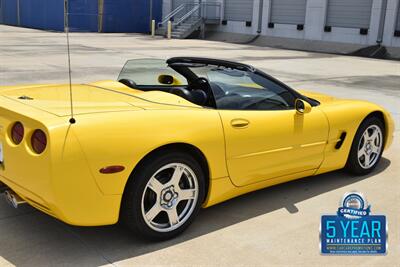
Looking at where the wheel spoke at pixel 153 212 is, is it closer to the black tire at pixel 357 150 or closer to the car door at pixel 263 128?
the car door at pixel 263 128

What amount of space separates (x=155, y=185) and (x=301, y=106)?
1.53 metres

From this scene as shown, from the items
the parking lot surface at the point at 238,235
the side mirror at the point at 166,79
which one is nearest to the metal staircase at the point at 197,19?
the side mirror at the point at 166,79

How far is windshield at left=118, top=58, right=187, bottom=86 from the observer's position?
4544 millimetres

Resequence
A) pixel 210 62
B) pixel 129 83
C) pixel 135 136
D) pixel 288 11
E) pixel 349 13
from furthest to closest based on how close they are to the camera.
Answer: pixel 288 11 → pixel 349 13 → pixel 129 83 → pixel 210 62 → pixel 135 136

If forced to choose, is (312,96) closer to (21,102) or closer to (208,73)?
(208,73)

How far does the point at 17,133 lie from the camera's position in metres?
3.10

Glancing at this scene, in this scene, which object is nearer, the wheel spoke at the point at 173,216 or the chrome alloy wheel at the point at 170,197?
the chrome alloy wheel at the point at 170,197

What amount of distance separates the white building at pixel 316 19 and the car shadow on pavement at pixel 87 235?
23206 mm

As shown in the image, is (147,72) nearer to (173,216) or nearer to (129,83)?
(129,83)

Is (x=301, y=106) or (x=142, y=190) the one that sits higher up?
(x=301, y=106)

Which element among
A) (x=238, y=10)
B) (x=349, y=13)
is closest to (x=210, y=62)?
(x=349, y=13)

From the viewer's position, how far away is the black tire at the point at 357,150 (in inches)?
183

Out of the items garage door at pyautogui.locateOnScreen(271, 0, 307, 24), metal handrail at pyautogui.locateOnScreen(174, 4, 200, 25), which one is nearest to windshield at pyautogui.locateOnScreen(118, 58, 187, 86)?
garage door at pyautogui.locateOnScreen(271, 0, 307, 24)

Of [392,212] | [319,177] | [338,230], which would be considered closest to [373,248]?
[338,230]
